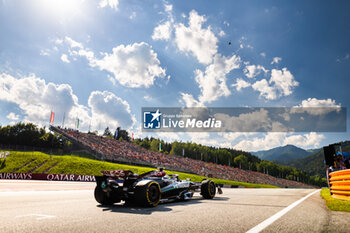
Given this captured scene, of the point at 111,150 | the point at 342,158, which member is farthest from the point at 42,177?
the point at 342,158

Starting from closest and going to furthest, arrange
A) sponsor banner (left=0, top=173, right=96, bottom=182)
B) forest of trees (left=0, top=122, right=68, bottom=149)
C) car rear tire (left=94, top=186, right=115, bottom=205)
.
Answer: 1. car rear tire (left=94, top=186, right=115, bottom=205)
2. sponsor banner (left=0, top=173, right=96, bottom=182)
3. forest of trees (left=0, top=122, right=68, bottom=149)

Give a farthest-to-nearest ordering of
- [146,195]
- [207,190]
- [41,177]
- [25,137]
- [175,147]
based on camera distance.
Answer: [175,147] → [25,137] → [41,177] → [207,190] → [146,195]

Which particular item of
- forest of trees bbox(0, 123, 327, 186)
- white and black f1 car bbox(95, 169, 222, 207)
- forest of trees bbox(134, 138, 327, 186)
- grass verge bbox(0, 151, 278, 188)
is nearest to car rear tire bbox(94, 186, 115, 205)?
white and black f1 car bbox(95, 169, 222, 207)

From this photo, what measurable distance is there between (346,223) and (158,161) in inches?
2276

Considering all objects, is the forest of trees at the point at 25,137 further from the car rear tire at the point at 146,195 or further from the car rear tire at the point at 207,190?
the car rear tire at the point at 146,195

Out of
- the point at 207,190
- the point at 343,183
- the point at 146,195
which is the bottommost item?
the point at 207,190

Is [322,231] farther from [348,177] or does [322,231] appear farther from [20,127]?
[20,127]

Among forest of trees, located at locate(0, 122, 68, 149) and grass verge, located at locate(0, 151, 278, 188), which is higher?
forest of trees, located at locate(0, 122, 68, 149)

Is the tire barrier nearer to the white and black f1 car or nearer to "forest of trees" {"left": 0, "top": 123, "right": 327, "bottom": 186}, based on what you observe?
the white and black f1 car

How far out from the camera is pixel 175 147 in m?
141

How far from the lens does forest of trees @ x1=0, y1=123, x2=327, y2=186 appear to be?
78.1 metres

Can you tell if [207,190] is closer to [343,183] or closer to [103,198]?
[103,198]

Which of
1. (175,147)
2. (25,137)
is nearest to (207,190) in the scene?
(25,137)

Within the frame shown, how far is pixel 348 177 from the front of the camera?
8.12 m
